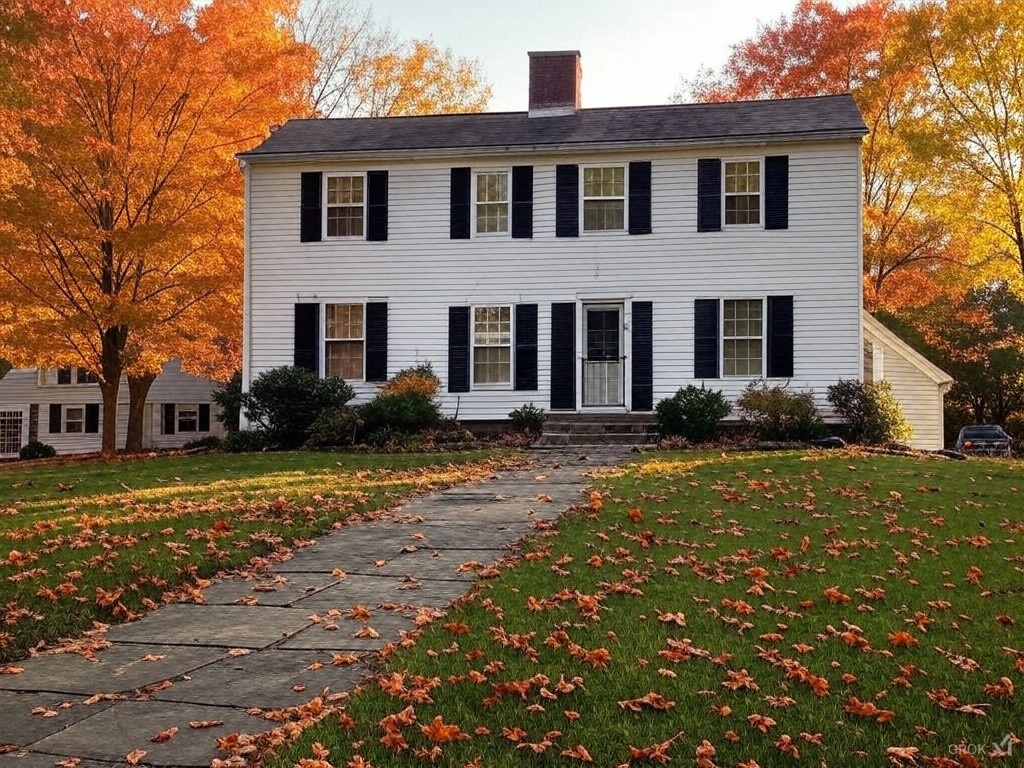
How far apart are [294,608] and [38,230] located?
15.8m

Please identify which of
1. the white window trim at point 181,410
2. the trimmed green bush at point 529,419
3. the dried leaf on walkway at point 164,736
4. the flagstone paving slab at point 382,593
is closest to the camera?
the dried leaf on walkway at point 164,736

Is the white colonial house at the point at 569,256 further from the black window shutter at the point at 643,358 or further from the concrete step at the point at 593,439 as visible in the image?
the concrete step at the point at 593,439

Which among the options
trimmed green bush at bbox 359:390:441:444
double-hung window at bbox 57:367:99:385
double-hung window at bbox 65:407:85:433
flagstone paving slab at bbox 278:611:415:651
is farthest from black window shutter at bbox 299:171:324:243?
double-hung window at bbox 65:407:85:433

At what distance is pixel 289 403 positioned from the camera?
18.0 m

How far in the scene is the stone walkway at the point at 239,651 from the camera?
4.25 meters

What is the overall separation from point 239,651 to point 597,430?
13151 mm

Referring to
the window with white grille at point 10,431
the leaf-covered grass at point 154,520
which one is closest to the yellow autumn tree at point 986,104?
the leaf-covered grass at point 154,520

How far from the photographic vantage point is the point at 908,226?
2870cm

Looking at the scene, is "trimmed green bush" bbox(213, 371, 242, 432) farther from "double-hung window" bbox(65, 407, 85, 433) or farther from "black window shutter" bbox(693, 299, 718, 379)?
"double-hung window" bbox(65, 407, 85, 433)

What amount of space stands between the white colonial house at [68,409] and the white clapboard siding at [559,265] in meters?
18.6

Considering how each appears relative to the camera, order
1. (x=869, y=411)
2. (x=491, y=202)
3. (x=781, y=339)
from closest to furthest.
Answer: (x=869, y=411) < (x=781, y=339) < (x=491, y=202)

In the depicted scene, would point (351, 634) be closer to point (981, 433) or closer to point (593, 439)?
point (593, 439)

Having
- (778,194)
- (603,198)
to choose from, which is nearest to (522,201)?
(603,198)

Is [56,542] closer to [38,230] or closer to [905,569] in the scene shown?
[905,569]
